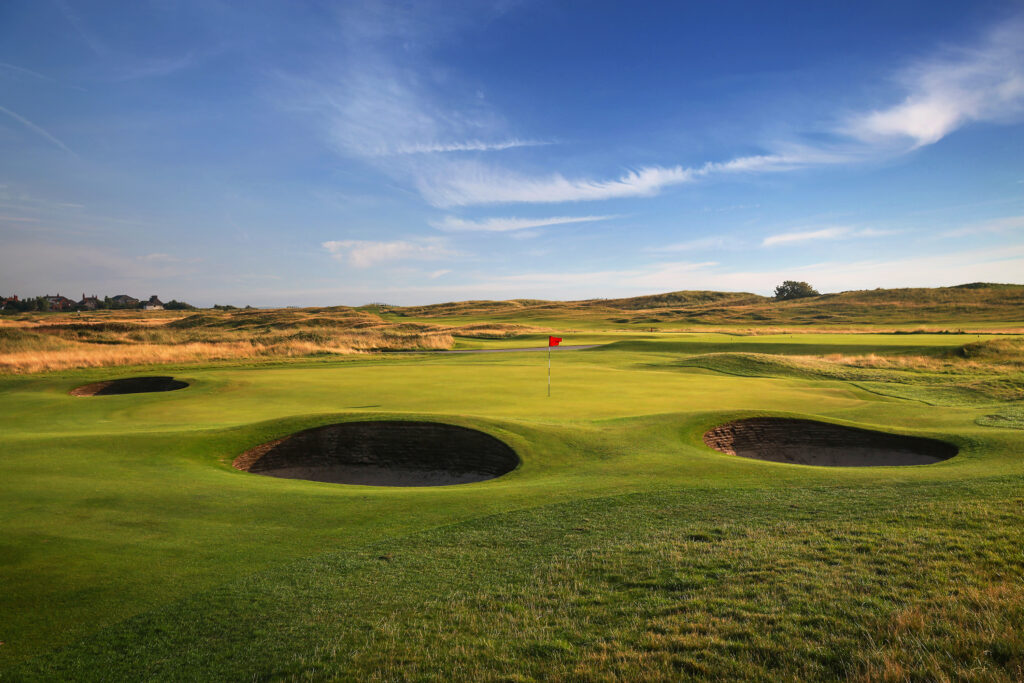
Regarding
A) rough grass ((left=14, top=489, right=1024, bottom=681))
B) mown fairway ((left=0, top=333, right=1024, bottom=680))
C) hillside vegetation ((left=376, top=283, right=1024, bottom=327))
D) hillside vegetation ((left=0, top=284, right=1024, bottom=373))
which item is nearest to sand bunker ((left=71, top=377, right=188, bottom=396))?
hillside vegetation ((left=0, top=284, right=1024, bottom=373))

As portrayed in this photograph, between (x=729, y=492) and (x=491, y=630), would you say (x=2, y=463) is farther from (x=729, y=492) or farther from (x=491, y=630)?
(x=729, y=492)

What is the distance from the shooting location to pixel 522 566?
586 cm

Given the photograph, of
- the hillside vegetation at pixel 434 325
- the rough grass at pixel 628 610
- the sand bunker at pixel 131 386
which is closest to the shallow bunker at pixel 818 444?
the rough grass at pixel 628 610

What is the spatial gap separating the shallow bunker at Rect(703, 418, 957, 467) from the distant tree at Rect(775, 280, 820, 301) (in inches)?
5593

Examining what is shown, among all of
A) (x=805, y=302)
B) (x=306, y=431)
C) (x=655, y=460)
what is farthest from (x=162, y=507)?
(x=805, y=302)

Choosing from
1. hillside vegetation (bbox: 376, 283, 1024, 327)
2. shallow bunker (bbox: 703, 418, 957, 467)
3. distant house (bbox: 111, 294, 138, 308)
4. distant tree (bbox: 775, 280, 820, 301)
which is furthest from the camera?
distant house (bbox: 111, 294, 138, 308)

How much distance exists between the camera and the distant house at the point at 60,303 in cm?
14125

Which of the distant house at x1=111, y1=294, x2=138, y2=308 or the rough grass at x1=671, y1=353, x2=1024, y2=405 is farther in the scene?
the distant house at x1=111, y1=294, x2=138, y2=308

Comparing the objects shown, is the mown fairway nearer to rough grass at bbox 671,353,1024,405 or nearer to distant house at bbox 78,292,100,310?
rough grass at bbox 671,353,1024,405

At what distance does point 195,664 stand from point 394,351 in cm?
4284

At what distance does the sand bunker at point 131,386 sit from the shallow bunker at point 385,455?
12464 millimetres

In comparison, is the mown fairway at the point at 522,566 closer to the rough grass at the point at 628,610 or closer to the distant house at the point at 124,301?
the rough grass at the point at 628,610

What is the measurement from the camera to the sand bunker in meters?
22.1

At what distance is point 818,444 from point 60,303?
190538mm
